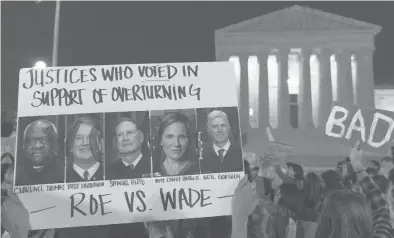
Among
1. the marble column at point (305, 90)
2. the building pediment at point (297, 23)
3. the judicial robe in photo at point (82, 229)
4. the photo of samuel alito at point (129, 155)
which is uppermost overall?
the building pediment at point (297, 23)

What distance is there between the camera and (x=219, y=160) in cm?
489

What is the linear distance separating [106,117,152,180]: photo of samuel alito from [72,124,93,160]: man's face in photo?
0.79ft

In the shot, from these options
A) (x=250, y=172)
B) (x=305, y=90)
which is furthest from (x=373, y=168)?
(x=305, y=90)

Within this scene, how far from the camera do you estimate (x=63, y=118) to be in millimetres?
4945

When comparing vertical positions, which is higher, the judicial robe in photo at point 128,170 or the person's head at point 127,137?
the person's head at point 127,137

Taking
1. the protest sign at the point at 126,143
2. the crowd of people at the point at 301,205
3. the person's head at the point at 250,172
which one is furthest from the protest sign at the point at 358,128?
the protest sign at the point at 126,143

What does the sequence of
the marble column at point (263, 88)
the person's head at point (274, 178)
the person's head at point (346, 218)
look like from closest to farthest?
the person's head at point (346, 218), the person's head at point (274, 178), the marble column at point (263, 88)

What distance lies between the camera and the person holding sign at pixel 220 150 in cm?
487

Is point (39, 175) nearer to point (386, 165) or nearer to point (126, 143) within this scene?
point (126, 143)

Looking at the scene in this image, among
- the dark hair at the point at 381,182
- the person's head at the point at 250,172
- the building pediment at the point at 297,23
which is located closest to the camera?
the dark hair at the point at 381,182

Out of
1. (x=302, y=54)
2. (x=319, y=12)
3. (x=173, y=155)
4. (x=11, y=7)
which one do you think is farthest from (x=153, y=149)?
(x=302, y=54)

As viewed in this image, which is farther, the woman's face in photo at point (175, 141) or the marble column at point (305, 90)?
the marble column at point (305, 90)

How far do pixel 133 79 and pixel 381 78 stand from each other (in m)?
37.5

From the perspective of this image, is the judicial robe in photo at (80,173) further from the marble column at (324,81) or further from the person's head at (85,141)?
the marble column at (324,81)
